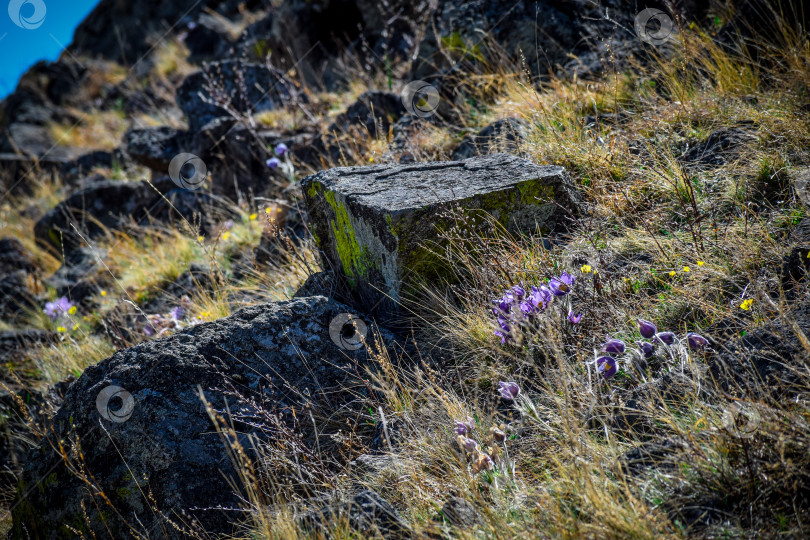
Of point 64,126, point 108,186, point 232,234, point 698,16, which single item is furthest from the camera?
point 64,126

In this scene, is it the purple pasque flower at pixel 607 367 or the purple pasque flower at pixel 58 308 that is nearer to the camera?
the purple pasque flower at pixel 607 367

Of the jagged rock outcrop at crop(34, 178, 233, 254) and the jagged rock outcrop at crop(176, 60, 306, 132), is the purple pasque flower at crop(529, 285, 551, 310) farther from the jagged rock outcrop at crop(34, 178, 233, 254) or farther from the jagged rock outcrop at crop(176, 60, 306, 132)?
the jagged rock outcrop at crop(34, 178, 233, 254)

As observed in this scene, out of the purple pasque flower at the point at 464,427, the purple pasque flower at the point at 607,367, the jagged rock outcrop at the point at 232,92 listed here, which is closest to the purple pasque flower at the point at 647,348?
the purple pasque flower at the point at 607,367

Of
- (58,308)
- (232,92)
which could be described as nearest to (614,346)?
(58,308)

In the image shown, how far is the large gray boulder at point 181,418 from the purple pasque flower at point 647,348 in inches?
50.1

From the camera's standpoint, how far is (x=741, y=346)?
1.85 m

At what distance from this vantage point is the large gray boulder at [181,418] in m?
2.21

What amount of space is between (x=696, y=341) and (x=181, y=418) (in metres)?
2.17

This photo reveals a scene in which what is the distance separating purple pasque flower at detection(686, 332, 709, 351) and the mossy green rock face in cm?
92

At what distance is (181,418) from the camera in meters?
2.31

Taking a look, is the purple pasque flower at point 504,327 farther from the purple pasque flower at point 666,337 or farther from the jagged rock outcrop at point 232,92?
the jagged rock outcrop at point 232,92

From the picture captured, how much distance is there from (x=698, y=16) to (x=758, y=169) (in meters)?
2.67

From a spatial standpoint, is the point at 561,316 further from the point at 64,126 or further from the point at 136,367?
the point at 64,126

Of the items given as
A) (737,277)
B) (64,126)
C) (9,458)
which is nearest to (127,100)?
(64,126)
